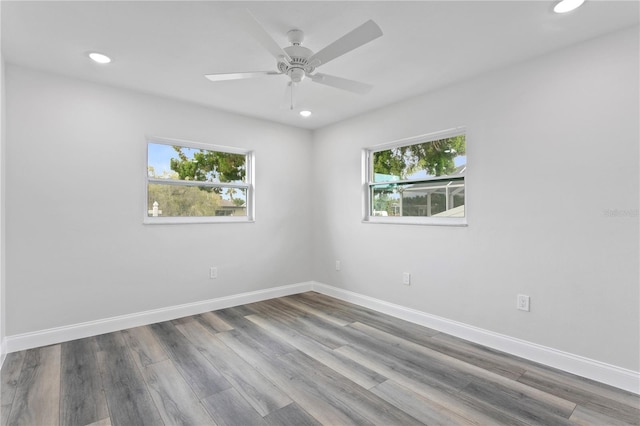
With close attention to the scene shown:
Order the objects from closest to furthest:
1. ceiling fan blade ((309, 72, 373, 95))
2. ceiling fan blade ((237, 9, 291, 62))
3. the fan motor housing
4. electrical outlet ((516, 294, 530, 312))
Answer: ceiling fan blade ((237, 9, 291, 62))
the fan motor housing
ceiling fan blade ((309, 72, 373, 95))
electrical outlet ((516, 294, 530, 312))

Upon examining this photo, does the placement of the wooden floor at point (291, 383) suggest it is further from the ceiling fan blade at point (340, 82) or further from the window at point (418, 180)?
the ceiling fan blade at point (340, 82)

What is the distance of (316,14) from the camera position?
2.00 meters

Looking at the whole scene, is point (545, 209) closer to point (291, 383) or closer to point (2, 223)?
point (291, 383)

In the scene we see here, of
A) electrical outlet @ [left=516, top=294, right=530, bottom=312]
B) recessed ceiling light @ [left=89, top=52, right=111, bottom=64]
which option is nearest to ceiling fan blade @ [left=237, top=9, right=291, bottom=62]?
recessed ceiling light @ [left=89, top=52, right=111, bottom=64]

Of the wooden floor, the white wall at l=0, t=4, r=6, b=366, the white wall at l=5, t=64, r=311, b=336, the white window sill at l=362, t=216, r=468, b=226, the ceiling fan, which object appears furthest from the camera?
the white window sill at l=362, t=216, r=468, b=226

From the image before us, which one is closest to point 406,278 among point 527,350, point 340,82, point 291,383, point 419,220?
point 419,220

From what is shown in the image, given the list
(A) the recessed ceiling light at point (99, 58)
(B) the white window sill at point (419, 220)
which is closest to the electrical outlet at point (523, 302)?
(B) the white window sill at point (419, 220)

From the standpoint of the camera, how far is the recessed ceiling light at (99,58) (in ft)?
8.20

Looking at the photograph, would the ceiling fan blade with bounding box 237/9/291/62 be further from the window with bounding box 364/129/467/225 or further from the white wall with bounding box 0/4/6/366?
the white wall with bounding box 0/4/6/366

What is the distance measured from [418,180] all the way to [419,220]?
0.44 meters

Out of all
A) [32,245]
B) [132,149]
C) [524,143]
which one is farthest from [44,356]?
[524,143]

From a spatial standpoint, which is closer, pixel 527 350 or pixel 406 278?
pixel 527 350

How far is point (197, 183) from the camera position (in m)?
3.79

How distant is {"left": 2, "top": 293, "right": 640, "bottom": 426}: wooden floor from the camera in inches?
73.6
